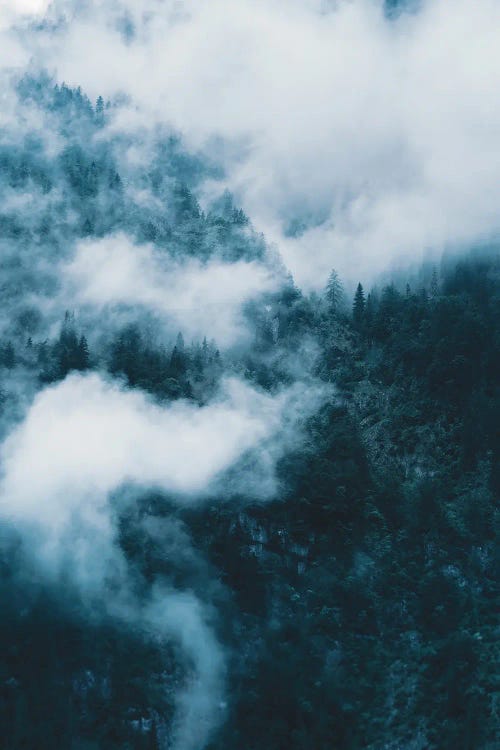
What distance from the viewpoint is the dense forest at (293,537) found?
101m

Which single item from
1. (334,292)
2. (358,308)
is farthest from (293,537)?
(334,292)

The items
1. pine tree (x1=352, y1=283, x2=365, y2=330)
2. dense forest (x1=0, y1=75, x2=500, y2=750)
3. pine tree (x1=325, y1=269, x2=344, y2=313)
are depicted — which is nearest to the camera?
dense forest (x1=0, y1=75, x2=500, y2=750)

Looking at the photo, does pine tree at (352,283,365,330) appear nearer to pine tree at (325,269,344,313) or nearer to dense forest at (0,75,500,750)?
dense forest at (0,75,500,750)

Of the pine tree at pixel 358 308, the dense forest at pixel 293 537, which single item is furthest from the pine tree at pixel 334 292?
the pine tree at pixel 358 308

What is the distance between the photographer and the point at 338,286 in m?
161

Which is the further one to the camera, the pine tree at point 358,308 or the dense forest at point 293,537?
the pine tree at point 358,308

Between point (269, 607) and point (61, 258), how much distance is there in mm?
88001

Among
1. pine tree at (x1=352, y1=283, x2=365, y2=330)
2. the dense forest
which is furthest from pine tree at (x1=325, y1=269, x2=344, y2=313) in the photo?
pine tree at (x1=352, y1=283, x2=365, y2=330)

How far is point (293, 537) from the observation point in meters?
119

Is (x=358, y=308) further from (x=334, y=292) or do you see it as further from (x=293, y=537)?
(x=293, y=537)

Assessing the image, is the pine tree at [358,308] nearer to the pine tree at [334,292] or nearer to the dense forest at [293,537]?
the dense forest at [293,537]

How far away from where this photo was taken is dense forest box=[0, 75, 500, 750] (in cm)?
10056

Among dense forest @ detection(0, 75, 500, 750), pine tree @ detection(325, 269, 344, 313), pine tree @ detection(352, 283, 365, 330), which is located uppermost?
pine tree @ detection(325, 269, 344, 313)

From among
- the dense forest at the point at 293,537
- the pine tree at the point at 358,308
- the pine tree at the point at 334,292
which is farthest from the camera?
the pine tree at the point at 334,292
